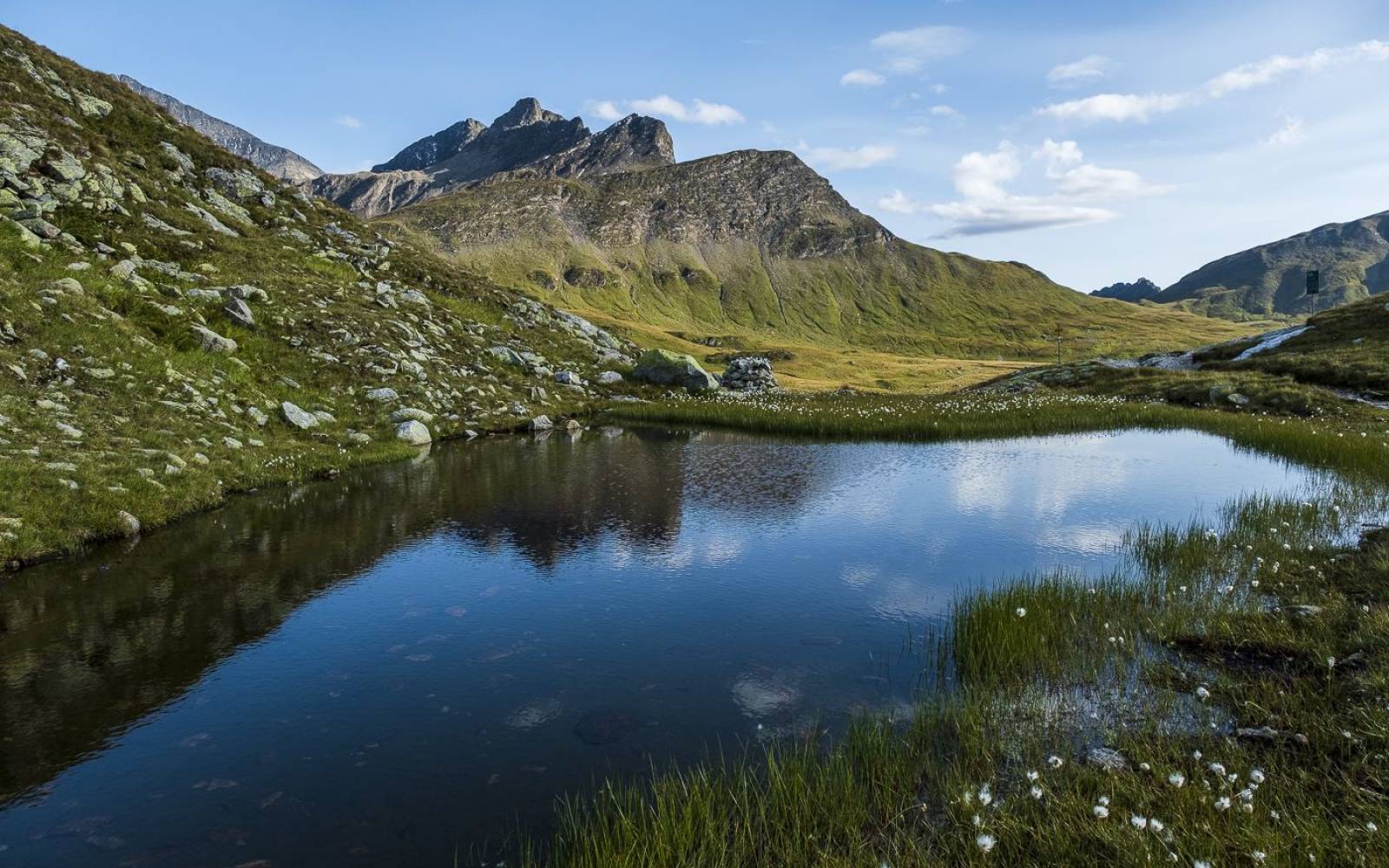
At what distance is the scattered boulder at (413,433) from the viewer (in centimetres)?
3000

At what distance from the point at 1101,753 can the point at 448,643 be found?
9.77 meters

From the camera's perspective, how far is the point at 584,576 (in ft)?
50.2

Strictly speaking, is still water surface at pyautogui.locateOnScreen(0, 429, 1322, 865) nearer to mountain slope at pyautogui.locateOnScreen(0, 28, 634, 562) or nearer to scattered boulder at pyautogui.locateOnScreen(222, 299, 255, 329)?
mountain slope at pyautogui.locateOnScreen(0, 28, 634, 562)

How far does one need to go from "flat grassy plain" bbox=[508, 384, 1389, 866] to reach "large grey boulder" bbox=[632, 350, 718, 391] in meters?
41.4

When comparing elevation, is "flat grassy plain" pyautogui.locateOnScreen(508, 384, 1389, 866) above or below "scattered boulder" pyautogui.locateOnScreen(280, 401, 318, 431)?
below

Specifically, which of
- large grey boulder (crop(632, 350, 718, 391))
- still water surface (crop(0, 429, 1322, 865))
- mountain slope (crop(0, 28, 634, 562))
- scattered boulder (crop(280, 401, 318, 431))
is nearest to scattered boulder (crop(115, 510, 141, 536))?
mountain slope (crop(0, 28, 634, 562))

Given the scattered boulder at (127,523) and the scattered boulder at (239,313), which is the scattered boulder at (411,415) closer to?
the scattered boulder at (239,313)

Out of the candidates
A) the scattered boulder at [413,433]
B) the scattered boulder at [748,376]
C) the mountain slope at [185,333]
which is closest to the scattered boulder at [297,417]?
the mountain slope at [185,333]

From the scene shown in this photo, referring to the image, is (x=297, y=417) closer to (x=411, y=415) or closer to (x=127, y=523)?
(x=411, y=415)

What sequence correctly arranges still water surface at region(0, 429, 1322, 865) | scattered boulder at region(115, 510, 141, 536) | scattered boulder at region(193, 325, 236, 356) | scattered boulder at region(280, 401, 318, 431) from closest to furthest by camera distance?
1. still water surface at region(0, 429, 1322, 865)
2. scattered boulder at region(115, 510, 141, 536)
3. scattered boulder at region(280, 401, 318, 431)
4. scattered boulder at region(193, 325, 236, 356)

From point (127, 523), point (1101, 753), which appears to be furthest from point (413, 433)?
point (1101, 753)

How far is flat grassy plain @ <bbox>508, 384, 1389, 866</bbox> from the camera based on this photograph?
6234 millimetres

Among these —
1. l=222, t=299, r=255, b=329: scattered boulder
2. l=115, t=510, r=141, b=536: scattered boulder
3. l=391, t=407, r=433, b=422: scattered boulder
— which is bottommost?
l=115, t=510, r=141, b=536: scattered boulder

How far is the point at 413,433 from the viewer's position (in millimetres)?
30500
